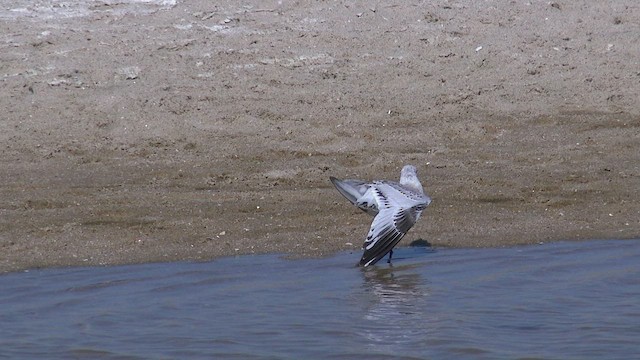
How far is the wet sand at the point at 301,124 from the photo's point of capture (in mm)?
7953

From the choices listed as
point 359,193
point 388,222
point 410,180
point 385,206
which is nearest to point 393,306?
point 388,222

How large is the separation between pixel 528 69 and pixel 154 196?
3.54 meters

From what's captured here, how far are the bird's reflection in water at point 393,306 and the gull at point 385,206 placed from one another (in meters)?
0.16

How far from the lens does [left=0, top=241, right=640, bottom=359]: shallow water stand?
613 centimetres

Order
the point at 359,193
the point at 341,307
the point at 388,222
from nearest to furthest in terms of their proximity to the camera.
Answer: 1. the point at 341,307
2. the point at 388,222
3. the point at 359,193

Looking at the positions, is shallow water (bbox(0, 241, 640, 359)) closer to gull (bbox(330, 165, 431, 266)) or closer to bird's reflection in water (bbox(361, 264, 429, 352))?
bird's reflection in water (bbox(361, 264, 429, 352))

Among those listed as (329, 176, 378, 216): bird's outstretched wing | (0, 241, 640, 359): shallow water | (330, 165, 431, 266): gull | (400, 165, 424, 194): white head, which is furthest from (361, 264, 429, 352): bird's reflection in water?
(400, 165, 424, 194): white head

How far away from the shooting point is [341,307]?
6.70 m

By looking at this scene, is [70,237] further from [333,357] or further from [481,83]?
[481,83]

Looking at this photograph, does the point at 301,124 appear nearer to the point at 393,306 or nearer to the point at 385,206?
the point at 385,206

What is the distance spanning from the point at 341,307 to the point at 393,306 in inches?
12.1

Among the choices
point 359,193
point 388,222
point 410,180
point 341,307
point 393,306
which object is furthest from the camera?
point 410,180

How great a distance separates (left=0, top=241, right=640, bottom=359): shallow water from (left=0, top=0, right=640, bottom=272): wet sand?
1.09 ft

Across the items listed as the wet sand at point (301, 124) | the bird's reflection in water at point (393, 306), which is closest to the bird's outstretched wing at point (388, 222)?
the bird's reflection in water at point (393, 306)
